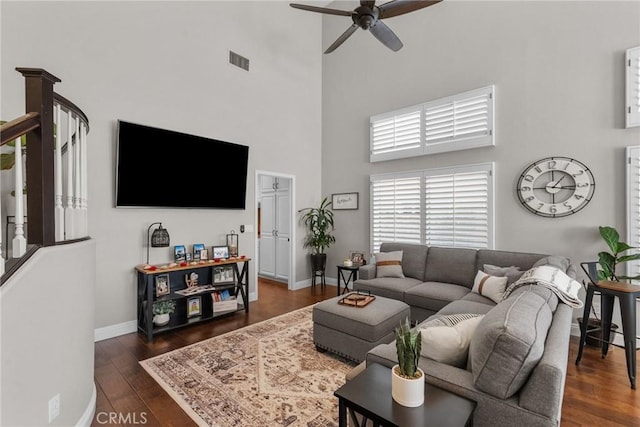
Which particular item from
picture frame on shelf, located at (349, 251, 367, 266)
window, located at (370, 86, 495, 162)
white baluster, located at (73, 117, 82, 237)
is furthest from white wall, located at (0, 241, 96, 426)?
window, located at (370, 86, 495, 162)

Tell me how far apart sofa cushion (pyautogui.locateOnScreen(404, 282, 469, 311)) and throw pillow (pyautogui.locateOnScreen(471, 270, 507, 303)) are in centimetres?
21

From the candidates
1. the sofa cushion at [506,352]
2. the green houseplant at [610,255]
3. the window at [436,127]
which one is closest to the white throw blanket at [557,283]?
the sofa cushion at [506,352]

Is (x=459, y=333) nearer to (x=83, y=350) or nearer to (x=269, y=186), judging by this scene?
(x=83, y=350)

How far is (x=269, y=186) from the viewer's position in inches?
255

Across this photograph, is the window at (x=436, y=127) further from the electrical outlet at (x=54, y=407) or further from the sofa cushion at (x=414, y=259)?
the electrical outlet at (x=54, y=407)

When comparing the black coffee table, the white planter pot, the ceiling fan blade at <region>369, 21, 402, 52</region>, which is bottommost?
the black coffee table

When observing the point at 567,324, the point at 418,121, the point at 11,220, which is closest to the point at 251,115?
the point at 418,121

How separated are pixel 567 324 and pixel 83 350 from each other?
10.0 feet

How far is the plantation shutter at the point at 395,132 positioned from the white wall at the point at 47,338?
4383 mm

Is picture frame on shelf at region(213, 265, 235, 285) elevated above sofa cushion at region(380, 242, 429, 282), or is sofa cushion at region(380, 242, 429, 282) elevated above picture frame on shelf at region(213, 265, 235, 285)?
sofa cushion at region(380, 242, 429, 282)

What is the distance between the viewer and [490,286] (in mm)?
3271

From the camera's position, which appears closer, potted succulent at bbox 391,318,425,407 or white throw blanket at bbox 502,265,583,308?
potted succulent at bbox 391,318,425,407

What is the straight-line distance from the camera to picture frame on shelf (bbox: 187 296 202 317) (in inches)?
154

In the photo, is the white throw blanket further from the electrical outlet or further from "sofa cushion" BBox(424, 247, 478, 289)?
the electrical outlet
